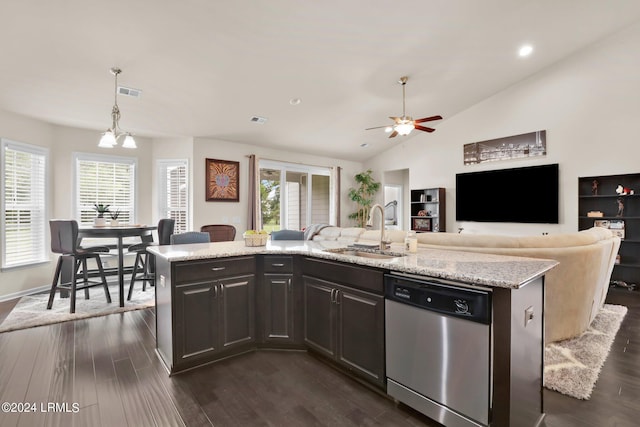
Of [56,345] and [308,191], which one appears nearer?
[56,345]

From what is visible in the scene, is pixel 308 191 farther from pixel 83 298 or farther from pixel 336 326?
pixel 336 326

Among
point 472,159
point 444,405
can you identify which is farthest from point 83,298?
point 472,159

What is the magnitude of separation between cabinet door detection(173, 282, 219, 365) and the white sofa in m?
2.06

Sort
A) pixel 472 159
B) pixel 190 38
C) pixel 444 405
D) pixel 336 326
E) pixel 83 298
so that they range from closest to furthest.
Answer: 1. pixel 444 405
2. pixel 336 326
3. pixel 190 38
4. pixel 83 298
5. pixel 472 159

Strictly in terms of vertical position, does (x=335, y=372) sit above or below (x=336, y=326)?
below

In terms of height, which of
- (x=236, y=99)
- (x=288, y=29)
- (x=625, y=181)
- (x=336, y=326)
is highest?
(x=288, y=29)

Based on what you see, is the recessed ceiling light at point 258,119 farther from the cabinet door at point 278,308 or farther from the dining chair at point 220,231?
the cabinet door at point 278,308

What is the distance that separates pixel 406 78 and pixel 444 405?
480 centimetres

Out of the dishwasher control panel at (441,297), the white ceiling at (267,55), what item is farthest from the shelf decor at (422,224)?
the dishwasher control panel at (441,297)

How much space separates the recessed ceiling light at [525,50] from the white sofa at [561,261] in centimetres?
341

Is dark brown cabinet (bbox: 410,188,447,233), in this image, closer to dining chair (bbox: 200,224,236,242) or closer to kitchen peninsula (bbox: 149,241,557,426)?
dining chair (bbox: 200,224,236,242)

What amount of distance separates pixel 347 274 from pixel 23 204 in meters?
5.42

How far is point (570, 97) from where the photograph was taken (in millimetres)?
5477

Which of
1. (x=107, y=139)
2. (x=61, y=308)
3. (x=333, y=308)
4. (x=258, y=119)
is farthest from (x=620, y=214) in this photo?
(x=61, y=308)
